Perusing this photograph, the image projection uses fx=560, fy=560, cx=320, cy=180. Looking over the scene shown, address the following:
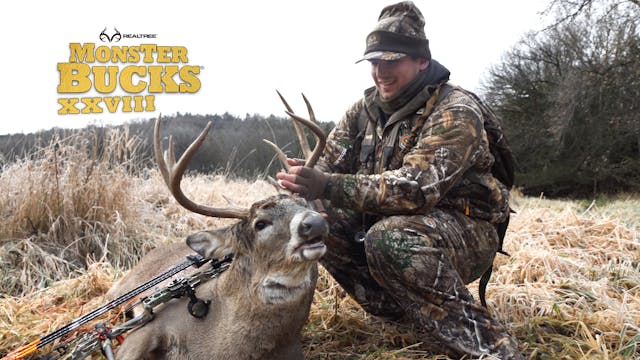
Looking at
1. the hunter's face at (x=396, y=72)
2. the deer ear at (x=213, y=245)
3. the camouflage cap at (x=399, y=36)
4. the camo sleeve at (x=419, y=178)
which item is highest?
the camouflage cap at (x=399, y=36)

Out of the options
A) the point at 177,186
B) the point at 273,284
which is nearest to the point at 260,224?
the point at 273,284

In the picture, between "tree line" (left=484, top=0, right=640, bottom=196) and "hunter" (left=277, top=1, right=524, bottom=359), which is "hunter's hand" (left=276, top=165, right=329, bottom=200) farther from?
"tree line" (left=484, top=0, right=640, bottom=196)

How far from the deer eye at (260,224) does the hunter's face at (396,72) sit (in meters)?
1.40

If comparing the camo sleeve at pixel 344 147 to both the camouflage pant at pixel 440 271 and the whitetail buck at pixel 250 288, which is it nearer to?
the camouflage pant at pixel 440 271

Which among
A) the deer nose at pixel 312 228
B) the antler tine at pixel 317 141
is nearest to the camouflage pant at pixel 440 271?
the antler tine at pixel 317 141

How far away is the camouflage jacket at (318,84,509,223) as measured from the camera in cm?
309

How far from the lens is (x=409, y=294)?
313 cm

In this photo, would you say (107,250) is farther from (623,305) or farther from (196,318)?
(623,305)

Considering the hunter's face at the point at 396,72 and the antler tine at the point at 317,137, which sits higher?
the hunter's face at the point at 396,72

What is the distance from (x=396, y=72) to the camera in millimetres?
3600

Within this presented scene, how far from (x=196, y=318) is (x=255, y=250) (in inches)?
19.9

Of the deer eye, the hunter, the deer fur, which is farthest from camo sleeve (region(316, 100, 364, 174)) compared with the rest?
the deer eye

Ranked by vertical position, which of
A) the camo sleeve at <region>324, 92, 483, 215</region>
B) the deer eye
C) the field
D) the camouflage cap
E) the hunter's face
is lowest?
the field

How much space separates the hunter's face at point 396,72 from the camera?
3.59m
